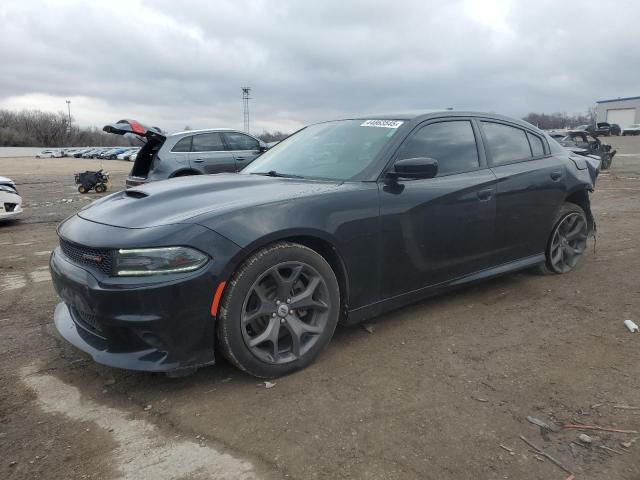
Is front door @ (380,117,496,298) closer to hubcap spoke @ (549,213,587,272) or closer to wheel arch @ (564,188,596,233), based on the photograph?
hubcap spoke @ (549,213,587,272)

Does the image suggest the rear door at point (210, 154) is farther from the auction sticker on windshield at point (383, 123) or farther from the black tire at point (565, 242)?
the black tire at point (565, 242)

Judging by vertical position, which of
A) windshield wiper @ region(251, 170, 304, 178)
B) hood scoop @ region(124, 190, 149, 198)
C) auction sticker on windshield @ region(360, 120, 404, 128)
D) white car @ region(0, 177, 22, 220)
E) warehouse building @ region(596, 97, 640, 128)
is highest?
warehouse building @ region(596, 97, 640, 128)

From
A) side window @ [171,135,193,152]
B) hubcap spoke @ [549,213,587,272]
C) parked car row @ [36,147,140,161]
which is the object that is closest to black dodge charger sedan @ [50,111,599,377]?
hubcap spoke @ [549,213,587,272]

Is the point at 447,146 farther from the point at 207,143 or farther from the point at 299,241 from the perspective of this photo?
the point at 207,143

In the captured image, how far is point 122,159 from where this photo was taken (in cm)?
6031

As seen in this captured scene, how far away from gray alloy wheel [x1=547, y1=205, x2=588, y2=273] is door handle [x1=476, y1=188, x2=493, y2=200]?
1.18 meters

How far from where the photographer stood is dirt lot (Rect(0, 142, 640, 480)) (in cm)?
216

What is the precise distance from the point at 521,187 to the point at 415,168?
1.44 m

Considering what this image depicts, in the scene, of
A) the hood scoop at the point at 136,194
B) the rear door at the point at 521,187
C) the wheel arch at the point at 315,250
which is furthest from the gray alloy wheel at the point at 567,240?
the hood scoop at the point at 136,194

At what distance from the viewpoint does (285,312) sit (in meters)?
2.88

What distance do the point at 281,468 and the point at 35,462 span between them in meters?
1.09

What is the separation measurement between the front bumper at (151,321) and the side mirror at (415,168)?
141cm

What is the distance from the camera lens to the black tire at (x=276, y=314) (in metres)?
2.66

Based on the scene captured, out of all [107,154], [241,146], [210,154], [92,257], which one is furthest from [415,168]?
[107,154]
